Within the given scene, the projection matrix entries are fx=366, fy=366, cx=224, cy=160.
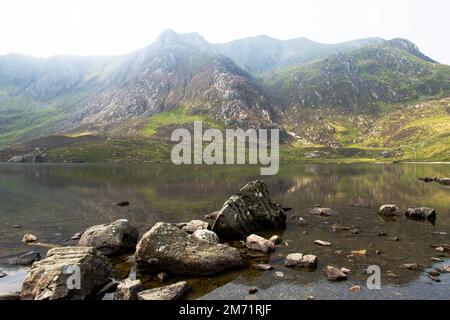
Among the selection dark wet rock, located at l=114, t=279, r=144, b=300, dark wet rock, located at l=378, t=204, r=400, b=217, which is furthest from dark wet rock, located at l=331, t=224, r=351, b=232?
dark wet rock, located at l=114, t=279, r=144, b=300

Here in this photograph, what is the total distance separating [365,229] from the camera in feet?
150

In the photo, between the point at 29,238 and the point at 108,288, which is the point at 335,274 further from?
the point at 29,238

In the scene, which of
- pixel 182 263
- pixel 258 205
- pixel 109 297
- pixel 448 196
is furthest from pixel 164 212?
pixel 448 196

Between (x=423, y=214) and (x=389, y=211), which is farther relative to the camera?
(x=389, y=211)

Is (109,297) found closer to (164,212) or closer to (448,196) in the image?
(164,212)

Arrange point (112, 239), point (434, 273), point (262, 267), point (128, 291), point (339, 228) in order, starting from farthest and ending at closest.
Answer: point (339, 228) < point (112, 239) < point (262, 267) < point (434, 273) < point (128, 291)

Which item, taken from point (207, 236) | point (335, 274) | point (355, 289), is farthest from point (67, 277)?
point (355, 289)

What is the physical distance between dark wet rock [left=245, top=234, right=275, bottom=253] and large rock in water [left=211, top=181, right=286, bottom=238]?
188 inches

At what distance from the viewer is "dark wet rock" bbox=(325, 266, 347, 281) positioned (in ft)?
89.9

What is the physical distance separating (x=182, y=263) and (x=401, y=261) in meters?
19.2

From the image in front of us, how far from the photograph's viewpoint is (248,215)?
45906mm

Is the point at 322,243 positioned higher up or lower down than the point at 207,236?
lower down

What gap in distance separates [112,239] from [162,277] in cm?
1020

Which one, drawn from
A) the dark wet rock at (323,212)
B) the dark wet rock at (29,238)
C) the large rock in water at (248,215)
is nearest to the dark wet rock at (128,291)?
the large rock in water at (248,215)
